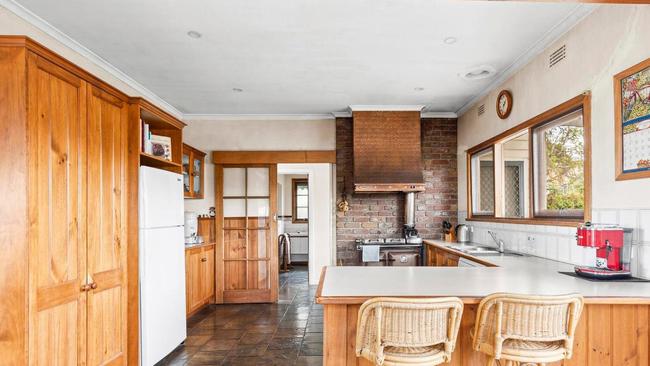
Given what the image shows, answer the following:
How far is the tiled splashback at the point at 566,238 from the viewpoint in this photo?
219 centimetres

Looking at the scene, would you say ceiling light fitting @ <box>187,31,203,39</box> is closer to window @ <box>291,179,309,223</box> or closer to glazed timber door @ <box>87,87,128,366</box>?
glazed timber door @ <box>87,87,128,366</box>

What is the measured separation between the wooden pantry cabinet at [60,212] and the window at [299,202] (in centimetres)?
551

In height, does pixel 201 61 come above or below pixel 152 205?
above

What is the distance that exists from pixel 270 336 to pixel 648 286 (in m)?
3.02

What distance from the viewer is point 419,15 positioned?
267cm

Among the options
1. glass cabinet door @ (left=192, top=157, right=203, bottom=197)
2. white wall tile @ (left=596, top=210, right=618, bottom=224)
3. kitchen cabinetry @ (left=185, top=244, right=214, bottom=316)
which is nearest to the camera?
white wall tile @ (left=596, top=210, right=618, bottom=224)

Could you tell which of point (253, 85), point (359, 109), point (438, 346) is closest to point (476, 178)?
point (359, 109)

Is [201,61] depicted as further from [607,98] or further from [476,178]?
[476,178]

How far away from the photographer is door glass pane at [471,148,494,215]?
4.63 metres

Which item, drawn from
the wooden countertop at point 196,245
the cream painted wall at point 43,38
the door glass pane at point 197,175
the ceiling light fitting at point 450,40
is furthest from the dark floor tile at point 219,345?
the ceiling light fitting at point 450,40

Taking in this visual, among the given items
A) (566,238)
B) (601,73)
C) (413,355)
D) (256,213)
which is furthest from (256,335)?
(601,73)

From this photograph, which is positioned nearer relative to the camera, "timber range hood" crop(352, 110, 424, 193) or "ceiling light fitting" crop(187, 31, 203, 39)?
"ceiling light fitting" crop(187, 31, 203, 39)

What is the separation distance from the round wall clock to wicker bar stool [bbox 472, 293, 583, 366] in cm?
252

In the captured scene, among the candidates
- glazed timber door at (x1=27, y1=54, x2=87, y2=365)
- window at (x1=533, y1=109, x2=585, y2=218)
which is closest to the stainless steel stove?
window at (x1=533, y1=109, x2=585, y2=218)
